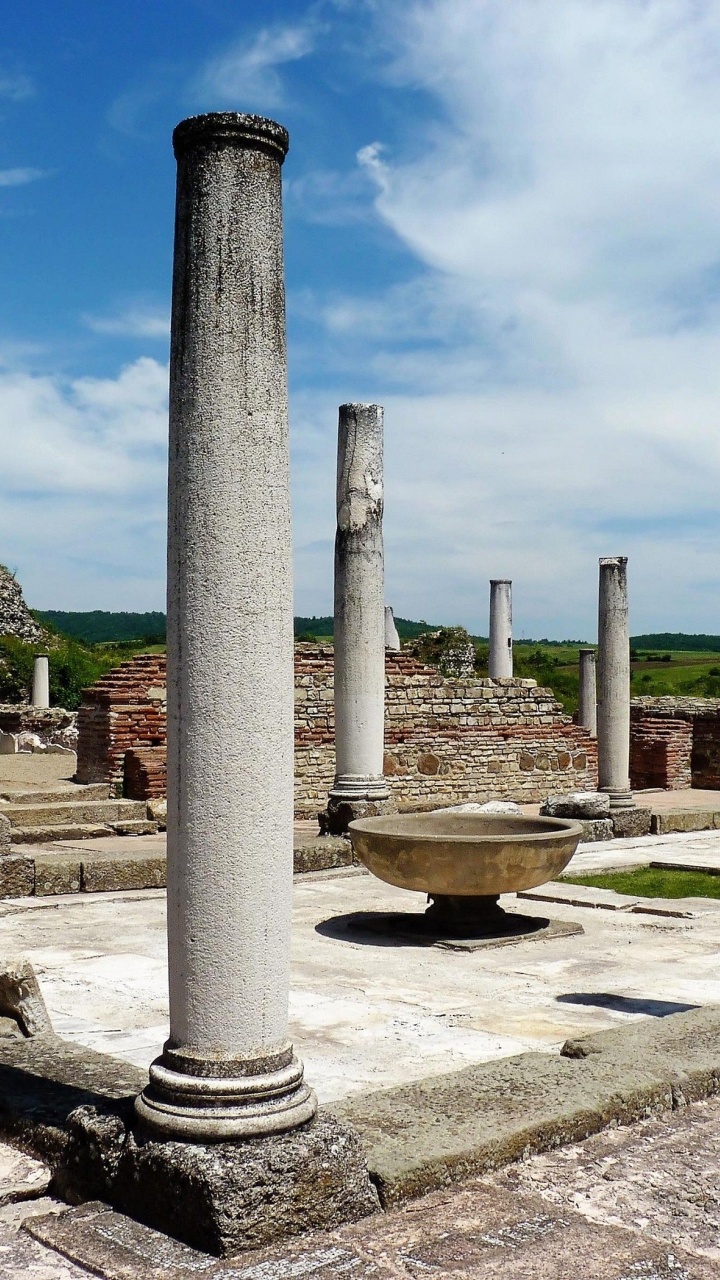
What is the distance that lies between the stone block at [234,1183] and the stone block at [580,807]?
10.9 meters

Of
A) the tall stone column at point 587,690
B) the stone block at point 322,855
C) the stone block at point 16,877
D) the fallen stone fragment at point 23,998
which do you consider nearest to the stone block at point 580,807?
the stone block at point 322,855

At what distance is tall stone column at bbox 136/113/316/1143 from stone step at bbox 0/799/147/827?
10.6 m

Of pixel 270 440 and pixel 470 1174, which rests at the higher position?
pixel 270 440

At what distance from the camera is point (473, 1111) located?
13.5ft

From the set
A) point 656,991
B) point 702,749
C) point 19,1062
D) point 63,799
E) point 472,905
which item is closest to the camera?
point 19,1062

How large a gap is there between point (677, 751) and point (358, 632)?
43.7ft

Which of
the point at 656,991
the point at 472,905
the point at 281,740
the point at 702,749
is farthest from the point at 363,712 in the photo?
the point at 702,749

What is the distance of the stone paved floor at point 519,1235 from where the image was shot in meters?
3.19

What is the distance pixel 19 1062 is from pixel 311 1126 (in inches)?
65.7

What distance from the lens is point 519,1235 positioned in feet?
11.2

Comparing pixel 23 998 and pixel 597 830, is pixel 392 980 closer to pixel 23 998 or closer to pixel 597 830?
pixel 23 998

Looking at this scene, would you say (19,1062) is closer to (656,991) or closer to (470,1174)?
(470,1174)

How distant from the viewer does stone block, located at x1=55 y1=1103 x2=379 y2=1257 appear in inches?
130

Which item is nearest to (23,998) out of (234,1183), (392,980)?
(392,980)
